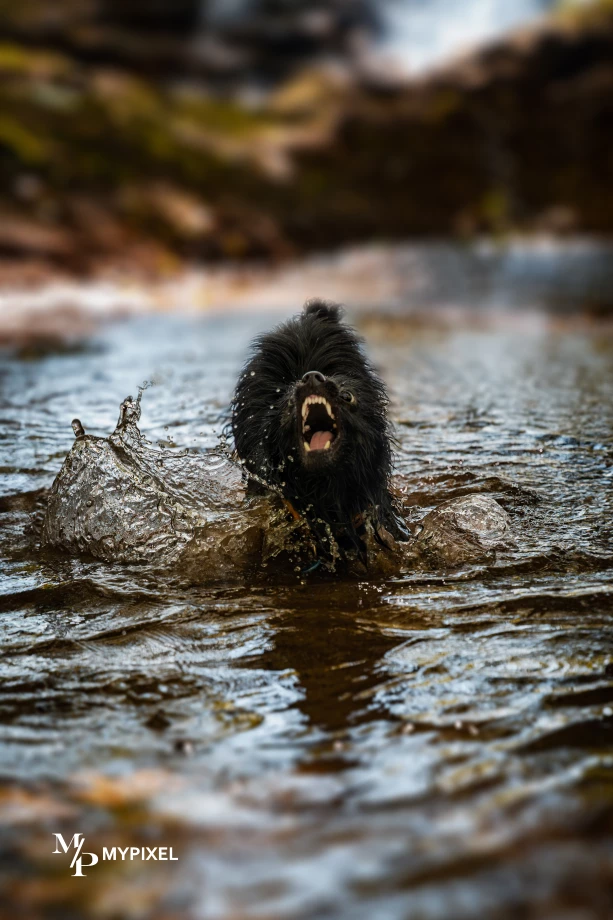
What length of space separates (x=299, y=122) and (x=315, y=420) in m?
25.3

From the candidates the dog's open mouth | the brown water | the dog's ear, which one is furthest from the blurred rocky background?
the brown water

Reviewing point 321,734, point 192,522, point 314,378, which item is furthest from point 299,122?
point 321,734

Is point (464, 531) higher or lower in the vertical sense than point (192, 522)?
lower

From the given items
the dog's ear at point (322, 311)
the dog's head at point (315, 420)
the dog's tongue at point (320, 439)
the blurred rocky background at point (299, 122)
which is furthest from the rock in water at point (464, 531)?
the blurred rocky background at point (299, 122)

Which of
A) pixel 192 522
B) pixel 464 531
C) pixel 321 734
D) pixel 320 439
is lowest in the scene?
pixel 321 734

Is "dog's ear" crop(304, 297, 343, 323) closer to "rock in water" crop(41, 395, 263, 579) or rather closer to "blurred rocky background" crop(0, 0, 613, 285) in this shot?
"rock in water" crop(41, 395, 263, 579)

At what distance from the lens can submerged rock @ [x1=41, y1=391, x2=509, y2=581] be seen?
13.4 ft

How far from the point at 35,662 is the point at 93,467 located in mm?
1770

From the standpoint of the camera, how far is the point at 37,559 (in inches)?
165

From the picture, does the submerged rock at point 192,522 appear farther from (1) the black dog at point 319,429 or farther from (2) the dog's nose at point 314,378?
(2) the dog's nose at point 314,378

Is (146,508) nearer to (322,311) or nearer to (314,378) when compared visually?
(314,378)

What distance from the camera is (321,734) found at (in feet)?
7.98

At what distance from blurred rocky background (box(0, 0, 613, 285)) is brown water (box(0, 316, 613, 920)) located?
18.4 m

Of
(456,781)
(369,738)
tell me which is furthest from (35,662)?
(456,781)
